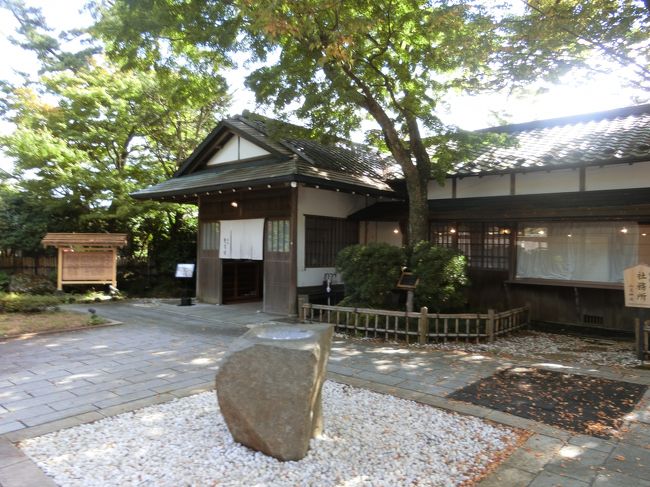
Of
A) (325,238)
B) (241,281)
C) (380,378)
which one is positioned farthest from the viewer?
(241,281)

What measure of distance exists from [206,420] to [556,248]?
9.36 m

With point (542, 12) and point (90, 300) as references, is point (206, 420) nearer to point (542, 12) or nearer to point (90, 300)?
point (542, 12)

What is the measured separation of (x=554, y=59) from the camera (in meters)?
8.12

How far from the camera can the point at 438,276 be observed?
9.30 m

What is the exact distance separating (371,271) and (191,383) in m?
4.99

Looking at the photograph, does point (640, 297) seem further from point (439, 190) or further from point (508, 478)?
point (508, 478)

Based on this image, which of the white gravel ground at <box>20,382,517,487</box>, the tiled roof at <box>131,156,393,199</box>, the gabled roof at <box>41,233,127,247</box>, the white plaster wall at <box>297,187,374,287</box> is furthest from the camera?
the gabled roof at <box>41,233,127,247</box>

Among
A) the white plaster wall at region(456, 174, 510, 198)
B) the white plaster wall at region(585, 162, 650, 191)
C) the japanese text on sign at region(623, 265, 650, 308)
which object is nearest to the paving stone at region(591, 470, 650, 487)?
the japanese text on sign at region(623, 265, 650, 308)

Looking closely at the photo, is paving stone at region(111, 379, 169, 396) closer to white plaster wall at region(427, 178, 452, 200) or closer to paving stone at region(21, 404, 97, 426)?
paving stone at region(21, 404, 97, 426)

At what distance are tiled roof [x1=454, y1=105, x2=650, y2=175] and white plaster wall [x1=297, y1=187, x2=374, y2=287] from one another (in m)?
3.42

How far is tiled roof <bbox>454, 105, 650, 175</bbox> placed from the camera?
937 cm

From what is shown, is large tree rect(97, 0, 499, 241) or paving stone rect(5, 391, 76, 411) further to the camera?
large tree rect(97, 0, 499, 241)

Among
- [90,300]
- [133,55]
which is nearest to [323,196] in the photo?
[133,55]

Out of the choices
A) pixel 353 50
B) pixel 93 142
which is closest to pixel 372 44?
pixel 353 50
